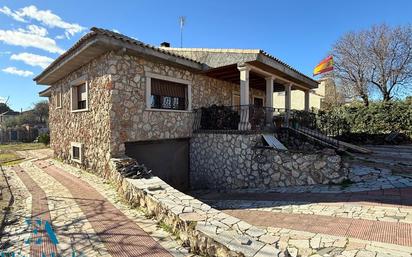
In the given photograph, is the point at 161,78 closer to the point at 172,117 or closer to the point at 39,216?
the point at 172,117

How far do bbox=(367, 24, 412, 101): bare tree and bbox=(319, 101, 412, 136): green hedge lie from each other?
7.01 meters

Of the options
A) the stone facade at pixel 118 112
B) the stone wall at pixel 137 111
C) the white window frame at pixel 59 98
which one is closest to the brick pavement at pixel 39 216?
the stone facade at pixel 118 112

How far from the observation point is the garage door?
8.69 metres

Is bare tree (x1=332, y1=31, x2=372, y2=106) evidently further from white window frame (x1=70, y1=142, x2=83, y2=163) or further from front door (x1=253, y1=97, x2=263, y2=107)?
white window frame (x1=70, y1=142, x2=83, y2=163)

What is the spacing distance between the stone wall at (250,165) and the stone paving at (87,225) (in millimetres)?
4033

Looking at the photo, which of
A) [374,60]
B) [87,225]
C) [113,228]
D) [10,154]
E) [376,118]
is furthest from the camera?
[374,60]

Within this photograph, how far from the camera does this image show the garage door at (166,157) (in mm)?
8688

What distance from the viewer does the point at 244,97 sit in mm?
9695

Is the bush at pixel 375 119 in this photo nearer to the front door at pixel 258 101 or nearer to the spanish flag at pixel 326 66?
the spanish flag at pixel 326 66

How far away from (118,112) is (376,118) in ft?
44.9

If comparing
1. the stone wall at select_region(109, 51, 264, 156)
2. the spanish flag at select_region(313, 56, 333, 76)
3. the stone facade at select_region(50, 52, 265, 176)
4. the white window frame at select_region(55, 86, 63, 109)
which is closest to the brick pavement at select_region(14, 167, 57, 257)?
the stone facade at select_region(50, 52, 265, 176)

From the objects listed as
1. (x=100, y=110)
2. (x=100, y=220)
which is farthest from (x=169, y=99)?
(x=100, y=220)

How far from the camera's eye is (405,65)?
1962cm

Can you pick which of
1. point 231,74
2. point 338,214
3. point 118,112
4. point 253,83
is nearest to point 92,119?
point 118,112
